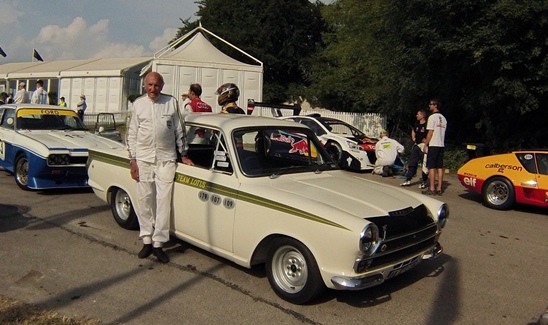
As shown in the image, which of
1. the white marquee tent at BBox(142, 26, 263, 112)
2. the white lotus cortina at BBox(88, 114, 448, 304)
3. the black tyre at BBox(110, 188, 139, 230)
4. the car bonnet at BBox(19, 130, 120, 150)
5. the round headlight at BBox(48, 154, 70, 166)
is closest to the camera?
the white lotus cortina at BBox(88, 114, 448, 304)

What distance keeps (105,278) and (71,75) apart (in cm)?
3029

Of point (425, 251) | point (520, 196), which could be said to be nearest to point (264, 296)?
point (425, 251)

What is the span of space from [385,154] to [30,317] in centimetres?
959

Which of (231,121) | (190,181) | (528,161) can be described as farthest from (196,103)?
(528,161)

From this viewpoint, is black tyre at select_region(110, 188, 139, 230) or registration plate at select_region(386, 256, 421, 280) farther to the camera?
black tyre at select_region(110, 188, 139, 230)

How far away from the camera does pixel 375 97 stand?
750 inches

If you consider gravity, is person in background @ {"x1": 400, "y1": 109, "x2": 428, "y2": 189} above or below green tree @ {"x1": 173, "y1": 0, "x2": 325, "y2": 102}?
below

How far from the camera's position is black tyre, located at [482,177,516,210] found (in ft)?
27.7

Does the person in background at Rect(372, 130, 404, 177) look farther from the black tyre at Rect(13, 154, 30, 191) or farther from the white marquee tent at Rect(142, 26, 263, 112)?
the black tyre at Rect(13, 154, 30, 191)

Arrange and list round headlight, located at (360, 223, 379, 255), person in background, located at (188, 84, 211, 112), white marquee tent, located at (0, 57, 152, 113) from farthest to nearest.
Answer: white marquee tent, located at (0, 57, 152, 113)
person in background, located at (188, 84, 211, 112)
round headlight, located at (360, 223, 379, 255)

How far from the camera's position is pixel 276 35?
3641 centimetres

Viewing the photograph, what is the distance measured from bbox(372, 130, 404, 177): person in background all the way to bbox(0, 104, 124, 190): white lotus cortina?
6.66 meters

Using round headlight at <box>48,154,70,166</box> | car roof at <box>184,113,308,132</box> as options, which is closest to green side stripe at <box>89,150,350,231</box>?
car roof at <box>184,113,308,132</box>

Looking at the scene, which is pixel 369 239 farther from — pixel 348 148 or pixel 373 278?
pixel 348 148
